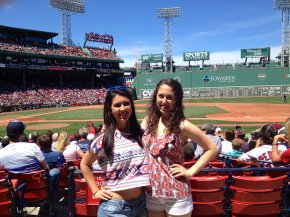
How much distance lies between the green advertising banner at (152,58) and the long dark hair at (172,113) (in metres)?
71.1

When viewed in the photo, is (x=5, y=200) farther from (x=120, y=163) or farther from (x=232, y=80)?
(x=232, y=80)

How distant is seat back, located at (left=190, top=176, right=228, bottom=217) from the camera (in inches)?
131

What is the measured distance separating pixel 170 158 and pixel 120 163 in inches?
17.9

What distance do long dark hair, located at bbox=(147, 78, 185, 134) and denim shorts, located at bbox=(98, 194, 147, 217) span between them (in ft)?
2.19

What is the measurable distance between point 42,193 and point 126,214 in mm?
2386

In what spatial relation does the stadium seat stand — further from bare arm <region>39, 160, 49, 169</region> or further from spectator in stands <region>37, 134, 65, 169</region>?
spectator in stands <region>37, 134, 65, 169</region>

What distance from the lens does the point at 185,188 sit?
2.59m

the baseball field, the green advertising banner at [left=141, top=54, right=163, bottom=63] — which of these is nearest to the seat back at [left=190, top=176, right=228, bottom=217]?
the baseball field

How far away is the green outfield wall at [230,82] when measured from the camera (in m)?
60.8

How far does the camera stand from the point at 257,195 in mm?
3287

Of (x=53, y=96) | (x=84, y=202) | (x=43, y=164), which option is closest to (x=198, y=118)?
(x=43, y=164)

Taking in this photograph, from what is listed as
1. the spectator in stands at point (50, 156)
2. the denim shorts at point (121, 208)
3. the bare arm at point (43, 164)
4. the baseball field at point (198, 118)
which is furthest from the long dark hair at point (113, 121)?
the baseball field at point (198, 118)

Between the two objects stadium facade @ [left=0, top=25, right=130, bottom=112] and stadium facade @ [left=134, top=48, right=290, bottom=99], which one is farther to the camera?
stadium facade @ [left=134, top=48, right=290, bottom=99]

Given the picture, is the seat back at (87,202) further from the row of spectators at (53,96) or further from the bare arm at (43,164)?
the row of spectators at (53,96)
